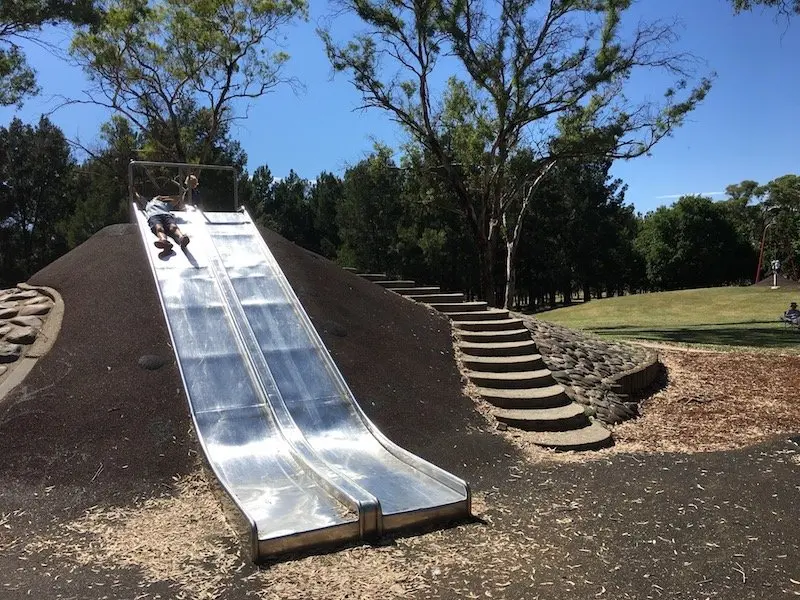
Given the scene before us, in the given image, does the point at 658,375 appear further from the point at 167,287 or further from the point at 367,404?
the point at 167,287

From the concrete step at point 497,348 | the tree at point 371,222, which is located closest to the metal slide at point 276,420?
the concrete step at point 497,348

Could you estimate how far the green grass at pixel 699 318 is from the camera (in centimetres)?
1739

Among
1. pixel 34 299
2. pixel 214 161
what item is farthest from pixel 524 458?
pixel 214 161

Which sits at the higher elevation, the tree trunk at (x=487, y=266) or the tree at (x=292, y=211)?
the tree at (x=292, y=211)

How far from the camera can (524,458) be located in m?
6.96

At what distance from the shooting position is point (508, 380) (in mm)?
8859

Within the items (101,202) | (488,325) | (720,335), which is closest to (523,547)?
(488,325)

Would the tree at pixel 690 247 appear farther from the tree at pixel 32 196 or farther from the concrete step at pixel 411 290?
the concrete step at pixel 411 290

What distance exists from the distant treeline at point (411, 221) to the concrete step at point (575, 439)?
1443cm

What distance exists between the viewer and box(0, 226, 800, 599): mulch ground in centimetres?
439

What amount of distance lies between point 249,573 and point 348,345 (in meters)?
4.53

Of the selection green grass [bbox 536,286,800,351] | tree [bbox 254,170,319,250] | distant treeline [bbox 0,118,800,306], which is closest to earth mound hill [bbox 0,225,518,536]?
green grass [bbox 536,286,800,351]

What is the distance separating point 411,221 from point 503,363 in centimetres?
2807

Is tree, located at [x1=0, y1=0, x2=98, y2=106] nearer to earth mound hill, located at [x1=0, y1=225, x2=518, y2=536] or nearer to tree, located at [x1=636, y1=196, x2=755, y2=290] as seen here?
earth mound hill, located at [x1=0, y1=225, x2=518, y2=536]
